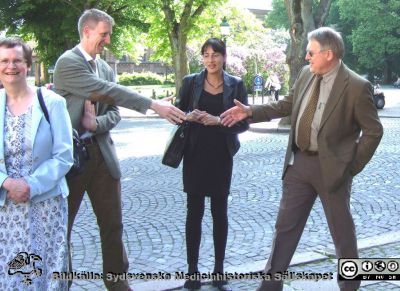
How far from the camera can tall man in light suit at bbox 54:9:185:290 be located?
13.0 feet

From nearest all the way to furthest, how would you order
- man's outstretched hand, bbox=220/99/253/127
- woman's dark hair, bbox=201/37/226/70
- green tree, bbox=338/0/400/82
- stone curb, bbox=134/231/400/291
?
man's outstretched hand, bbox=220/99/253/127
woman's dark hair, bbox=201/37/226/70
stone curb, bbox=134/231/400/291
green tree, bbox=338/0/400/82

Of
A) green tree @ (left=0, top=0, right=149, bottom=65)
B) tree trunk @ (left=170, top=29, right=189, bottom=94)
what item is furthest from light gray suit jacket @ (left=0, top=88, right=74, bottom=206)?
tree trunk @ (left=170, top=29, right=189, bottom=94)

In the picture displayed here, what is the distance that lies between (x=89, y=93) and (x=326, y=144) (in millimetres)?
1775

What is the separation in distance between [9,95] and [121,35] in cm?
3066

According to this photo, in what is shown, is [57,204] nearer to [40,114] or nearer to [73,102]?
[40,114]

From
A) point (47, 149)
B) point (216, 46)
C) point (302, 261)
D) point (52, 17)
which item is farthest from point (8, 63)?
point (52, 17)

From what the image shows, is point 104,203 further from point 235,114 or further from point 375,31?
point 375,31

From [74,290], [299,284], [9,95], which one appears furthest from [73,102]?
[299,284]

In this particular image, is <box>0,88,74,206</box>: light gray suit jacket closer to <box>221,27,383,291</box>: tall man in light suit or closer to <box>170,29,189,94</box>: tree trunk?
<box>221,27,383,291</box>: tall man in light suit

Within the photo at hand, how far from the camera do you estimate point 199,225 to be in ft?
15.3

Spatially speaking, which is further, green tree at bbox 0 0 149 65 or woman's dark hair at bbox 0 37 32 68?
green tree at bbox 0 0 149 65

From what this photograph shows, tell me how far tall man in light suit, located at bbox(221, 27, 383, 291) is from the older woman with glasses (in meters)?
1.51

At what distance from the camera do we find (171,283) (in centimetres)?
466

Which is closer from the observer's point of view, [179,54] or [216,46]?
[216,46]
